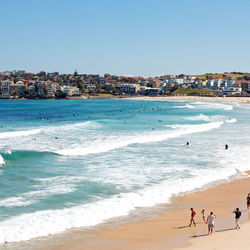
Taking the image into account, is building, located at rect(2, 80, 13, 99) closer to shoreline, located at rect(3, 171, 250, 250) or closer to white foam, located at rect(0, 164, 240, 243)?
white foam, located at rect(0, 164, 240, 243)

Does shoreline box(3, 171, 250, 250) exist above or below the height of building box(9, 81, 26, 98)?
below

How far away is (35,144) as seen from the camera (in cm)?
3456

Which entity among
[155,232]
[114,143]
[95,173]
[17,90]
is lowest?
[155,232]

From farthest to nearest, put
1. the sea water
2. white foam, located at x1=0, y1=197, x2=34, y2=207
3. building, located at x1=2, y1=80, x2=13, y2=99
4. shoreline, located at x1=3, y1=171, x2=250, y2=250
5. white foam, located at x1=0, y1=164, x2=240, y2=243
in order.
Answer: building, located at x1=2, y1=80, x2=13, y2=99 → white foam, located at x1=0, y1=197, x2=34, y2=207 → the sea water → white foam, located at x1=0, y1=164, x2=240, y2=243 → shoreline, located at x1=3, y1=171, x2=250, y2=250

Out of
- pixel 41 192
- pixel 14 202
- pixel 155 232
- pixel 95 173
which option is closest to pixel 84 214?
pixel 155 232

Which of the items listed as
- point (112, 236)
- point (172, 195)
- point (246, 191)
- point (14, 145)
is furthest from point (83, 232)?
point (14, 145)

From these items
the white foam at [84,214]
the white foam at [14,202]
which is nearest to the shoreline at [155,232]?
the white foam at [84,214]

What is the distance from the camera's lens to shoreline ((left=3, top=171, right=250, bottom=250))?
12.9m

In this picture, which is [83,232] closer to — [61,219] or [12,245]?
[61,219]

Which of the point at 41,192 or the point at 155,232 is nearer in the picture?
the point at 155,232

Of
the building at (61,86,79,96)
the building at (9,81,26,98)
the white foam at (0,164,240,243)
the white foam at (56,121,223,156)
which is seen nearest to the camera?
the white foam at (0,164,240,243)

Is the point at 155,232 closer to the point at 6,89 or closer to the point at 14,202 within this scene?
the point at 14,202

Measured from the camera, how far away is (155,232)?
14266 mm

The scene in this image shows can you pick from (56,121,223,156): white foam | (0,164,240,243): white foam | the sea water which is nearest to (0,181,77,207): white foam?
the sea water
